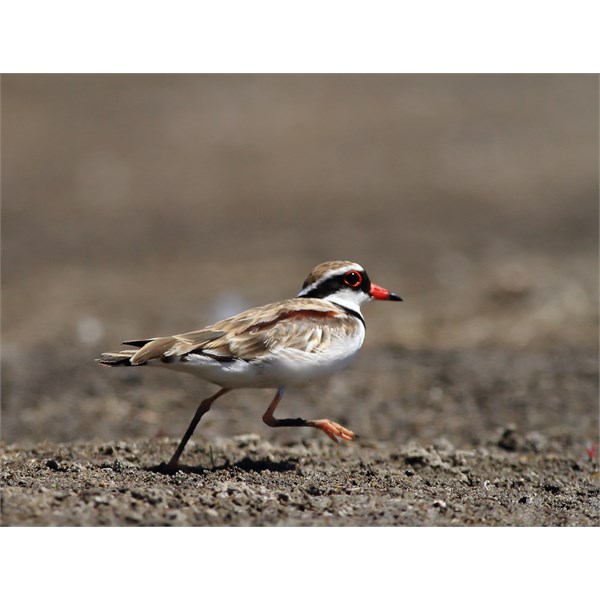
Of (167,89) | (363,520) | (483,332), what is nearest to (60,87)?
(167,89)

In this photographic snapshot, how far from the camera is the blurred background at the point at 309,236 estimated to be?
10609 millimetres

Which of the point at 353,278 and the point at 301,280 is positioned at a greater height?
the point at 301,280

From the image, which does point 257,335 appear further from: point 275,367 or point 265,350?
point 275,367

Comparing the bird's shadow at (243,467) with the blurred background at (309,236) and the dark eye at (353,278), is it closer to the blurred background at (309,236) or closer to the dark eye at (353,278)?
the dark eye at (353,278)

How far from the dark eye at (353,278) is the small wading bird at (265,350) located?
0.26m

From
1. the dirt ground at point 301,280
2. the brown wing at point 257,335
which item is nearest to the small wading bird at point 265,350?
the brown wing at point 257,335

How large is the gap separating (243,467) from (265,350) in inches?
38.2

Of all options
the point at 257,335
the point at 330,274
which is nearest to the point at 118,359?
the point at 257,335

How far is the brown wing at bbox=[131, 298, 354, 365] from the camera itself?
258 inches

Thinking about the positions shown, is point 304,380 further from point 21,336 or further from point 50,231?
point 50,231

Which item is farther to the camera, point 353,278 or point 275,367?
point 353,278

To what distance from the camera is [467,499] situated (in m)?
6.36

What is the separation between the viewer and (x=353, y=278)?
7.67m

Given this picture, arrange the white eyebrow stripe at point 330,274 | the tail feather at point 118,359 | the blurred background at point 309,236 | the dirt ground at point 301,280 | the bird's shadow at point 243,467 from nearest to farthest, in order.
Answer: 1. the tail feather at point 118,359
2. the dirt ground at point 301,280
3. the bird's shadow at point 243,467
4. the white eyebrow stripe at point 330,274
5. the blurred background at point 309,236
